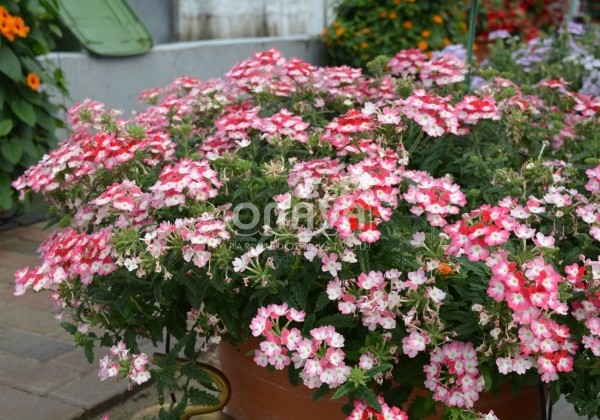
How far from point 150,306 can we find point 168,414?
0.84 ft

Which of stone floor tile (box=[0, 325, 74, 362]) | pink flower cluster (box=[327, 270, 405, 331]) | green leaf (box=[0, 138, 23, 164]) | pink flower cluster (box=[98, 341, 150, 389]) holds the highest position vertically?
pink flower cluster (box=[327, 270, 405, 331])

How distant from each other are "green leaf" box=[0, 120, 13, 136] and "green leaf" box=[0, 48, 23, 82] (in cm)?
19

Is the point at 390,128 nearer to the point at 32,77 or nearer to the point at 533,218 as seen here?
the point at 533,218

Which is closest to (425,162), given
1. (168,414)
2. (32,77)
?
(168,414)

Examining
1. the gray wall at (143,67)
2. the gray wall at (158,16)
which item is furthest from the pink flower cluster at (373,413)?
the gray wall at (158,16)

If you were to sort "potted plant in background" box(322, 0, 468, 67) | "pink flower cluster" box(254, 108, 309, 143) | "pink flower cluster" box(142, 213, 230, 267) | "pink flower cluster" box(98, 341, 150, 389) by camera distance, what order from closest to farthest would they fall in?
"pink flower cluster" box(142, 213, 230, 267) → "pink flower cluster" box(98, 341, 150, 389) → "pink flower cluster" box(254, 108, 309, 143) → "potted plant in background" box(322, 0, 468, 67)

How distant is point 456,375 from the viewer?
1609 mm

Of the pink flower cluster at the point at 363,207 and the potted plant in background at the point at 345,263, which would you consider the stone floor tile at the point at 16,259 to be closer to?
the potted plant in background at the point at 345,263

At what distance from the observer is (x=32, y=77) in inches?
146

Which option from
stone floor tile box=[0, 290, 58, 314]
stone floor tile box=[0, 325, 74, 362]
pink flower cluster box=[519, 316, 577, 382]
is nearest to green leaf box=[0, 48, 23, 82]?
stone floor tile box=[0, 290, 58, 314]

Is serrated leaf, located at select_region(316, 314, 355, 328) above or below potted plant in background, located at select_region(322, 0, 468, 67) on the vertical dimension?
above

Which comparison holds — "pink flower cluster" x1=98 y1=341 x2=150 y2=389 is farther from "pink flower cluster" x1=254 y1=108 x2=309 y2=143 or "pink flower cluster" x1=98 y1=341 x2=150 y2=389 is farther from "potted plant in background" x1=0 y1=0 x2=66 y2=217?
"potted plant in background" x1=0 y1=0 x2=66 y2=217

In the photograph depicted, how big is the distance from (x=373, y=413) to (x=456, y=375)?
0.59 ft

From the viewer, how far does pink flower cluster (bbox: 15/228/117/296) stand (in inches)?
68.4
